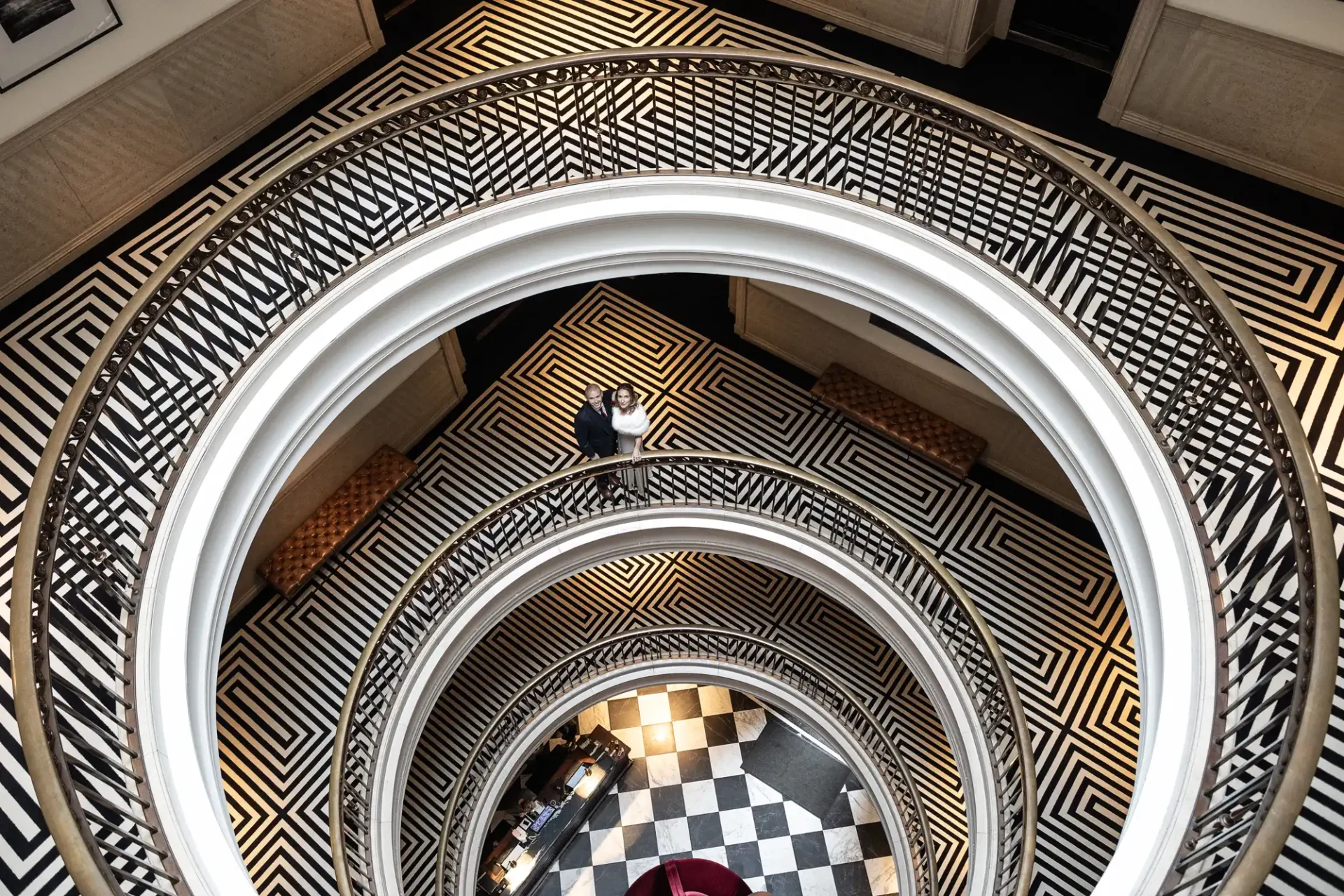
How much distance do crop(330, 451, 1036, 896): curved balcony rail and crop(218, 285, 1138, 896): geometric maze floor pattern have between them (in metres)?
0.76

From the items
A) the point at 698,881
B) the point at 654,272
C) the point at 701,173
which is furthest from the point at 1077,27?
the point at 698,881

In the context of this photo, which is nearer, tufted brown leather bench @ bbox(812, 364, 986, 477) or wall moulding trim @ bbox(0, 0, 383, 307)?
wall moulding trim @ bbox(0, 0, 383, 307)

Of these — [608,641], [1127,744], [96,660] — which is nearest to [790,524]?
[608,641]

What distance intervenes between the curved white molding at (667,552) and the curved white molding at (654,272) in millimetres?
2488

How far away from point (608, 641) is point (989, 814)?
384 cm

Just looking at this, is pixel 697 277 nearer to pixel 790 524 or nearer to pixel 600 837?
pixel 790 524

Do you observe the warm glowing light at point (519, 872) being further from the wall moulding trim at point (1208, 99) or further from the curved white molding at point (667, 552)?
the wall moulding trim at point (1208, 99)

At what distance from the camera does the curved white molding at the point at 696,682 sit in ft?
28.8

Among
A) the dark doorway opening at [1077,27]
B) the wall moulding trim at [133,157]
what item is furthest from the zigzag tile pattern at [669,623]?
the dark doorway opening at [1077,27]

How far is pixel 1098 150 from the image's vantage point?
6934 millimetres

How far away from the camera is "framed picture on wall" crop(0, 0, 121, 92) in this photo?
5.66 m

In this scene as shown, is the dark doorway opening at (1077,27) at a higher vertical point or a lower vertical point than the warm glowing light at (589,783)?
higher

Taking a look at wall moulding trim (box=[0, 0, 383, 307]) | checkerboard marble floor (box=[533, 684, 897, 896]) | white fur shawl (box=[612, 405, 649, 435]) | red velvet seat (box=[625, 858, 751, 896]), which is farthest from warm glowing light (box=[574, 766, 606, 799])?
wall moulding trim (box=[0, 0, 383, 307])

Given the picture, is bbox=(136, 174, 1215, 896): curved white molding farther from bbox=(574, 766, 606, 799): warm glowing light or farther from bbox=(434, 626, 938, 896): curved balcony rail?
bbox=(574, 766, 606, 799): warm glowing light
